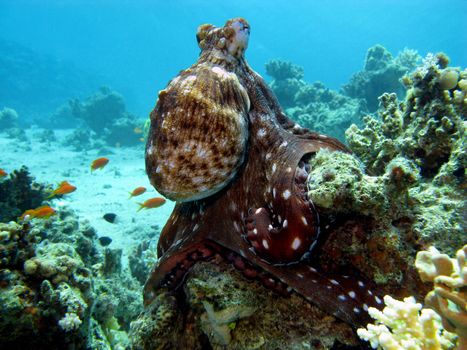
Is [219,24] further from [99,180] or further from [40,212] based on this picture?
[40,212]

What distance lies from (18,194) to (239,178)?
25.4 ft

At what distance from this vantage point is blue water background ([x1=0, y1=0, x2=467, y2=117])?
110m

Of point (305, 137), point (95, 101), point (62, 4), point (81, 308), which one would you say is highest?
point (62, 4)

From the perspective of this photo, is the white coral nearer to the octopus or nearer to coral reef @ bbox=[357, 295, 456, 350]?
the octopus

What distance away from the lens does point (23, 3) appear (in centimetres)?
10881

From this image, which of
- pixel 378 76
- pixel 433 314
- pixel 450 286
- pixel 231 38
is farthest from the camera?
pixel 378 76

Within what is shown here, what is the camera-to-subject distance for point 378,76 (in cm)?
1725

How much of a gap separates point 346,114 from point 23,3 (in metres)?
139

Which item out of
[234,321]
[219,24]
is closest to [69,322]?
[234,321]

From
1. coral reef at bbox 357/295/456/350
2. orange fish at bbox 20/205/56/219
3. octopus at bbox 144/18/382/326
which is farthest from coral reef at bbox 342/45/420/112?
coral reef at bbox 357/295/456/350

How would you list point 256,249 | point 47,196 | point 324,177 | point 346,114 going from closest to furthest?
point 324,177
point 256,249
point 47,196
point 346,114

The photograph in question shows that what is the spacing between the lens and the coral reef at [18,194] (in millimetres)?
7547

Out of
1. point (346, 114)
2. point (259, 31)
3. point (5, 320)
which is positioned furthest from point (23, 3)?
point (5, 320)

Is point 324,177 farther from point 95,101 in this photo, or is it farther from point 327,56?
point 327,56
